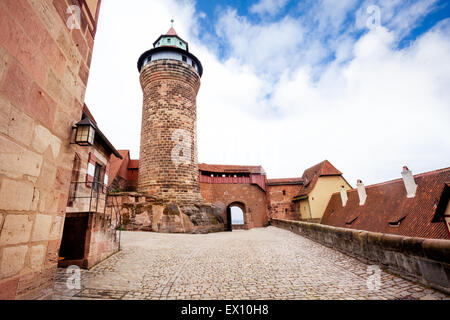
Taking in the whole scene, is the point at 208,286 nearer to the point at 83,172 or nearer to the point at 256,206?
the point at 83,172

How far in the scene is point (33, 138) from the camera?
1.94 metres

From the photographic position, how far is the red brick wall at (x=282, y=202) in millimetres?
22812

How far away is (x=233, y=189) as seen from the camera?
853 inches

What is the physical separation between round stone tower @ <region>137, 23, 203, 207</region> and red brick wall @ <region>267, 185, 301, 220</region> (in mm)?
10919

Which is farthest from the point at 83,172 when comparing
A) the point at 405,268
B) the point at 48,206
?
the point at 405,268

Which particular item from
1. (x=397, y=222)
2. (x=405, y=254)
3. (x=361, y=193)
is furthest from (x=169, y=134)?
(x=397, y=222)

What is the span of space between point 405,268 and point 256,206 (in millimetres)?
18584

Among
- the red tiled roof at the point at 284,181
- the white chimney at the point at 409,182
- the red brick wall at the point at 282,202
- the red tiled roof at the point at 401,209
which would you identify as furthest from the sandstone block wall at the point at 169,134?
the white chimney at the point at 409,182

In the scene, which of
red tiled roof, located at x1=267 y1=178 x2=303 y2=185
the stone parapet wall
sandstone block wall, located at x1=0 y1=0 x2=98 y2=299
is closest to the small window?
the stone parapet wall

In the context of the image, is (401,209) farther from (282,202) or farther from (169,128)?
(169,128)

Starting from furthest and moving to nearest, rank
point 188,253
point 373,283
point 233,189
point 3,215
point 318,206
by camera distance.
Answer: point 233,189 → point 318,206 → point 188,253 → point 373,283 → point 3,215

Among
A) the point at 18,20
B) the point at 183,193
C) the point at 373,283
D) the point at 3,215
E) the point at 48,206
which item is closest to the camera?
the point at 3,215

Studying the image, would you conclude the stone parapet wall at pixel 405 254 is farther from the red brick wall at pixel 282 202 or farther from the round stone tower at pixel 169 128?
the red brick wall at pixel 282 202

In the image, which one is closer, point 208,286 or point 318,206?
point 208,286
